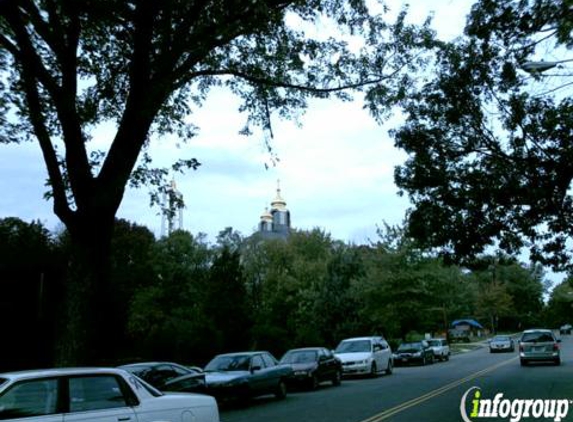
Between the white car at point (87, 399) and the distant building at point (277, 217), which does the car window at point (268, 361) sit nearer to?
the white car at point (87, 399)

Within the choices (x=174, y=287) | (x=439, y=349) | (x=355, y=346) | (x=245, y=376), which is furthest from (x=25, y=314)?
(x=174, y=287)

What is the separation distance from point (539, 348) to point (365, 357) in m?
9.25

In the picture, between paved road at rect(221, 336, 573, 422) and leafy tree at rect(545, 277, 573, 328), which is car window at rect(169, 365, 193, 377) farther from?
leafy tree at rect(545, 277, 573, 328)

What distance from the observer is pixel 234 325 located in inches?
1474

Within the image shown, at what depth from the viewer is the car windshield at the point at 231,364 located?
17.5 m

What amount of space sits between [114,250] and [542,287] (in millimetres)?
86154

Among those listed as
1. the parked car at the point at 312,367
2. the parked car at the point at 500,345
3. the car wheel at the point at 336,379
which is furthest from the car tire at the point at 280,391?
the parked car at the point at 500,345

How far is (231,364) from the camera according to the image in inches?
696

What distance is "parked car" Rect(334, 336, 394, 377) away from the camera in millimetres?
26219

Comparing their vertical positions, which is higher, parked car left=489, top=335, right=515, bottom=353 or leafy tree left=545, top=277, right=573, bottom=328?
leafy tree left=545, top=277, right=573, bottom=328

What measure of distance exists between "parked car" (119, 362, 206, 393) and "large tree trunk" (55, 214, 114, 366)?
12.7 ft

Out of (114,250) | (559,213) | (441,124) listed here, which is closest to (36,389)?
(441,124)

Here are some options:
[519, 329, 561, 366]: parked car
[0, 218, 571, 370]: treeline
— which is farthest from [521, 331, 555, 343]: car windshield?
[0, 218, 571, 370]: treeline

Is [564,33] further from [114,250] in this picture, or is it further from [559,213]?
[114,250]
